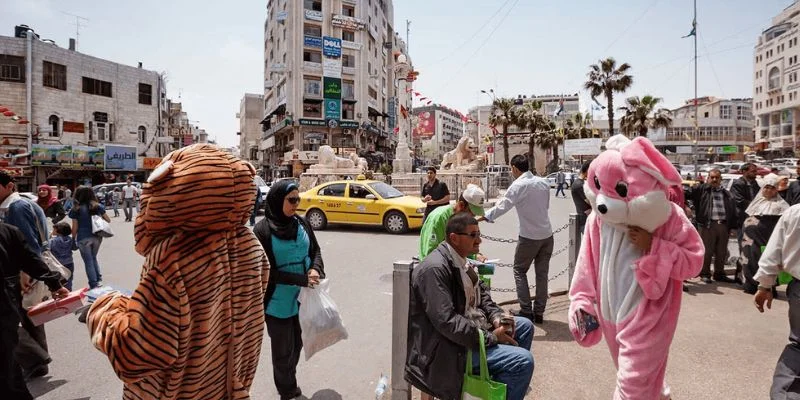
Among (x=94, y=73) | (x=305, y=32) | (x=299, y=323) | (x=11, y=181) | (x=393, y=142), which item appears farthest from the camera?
(x=393, y=142)

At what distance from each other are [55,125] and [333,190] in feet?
89.5

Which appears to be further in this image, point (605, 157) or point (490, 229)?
point (490, 229)

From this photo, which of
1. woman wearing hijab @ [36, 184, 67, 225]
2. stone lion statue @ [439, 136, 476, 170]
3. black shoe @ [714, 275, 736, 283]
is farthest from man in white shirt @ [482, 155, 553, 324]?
stone lion statue @ [439, 136, 476, 170]

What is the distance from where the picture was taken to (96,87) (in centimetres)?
3195

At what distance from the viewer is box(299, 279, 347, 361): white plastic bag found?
3148 mm

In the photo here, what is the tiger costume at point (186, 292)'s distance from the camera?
4.56 ft

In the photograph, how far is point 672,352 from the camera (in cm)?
414

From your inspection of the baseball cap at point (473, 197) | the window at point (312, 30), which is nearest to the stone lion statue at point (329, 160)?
the baseball cap at point (473, 197)

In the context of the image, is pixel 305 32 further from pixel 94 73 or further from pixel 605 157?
pixel 605 157

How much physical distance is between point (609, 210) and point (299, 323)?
2292 mm

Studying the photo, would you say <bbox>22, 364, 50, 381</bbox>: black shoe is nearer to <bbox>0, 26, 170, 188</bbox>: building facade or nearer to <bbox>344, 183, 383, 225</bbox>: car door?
<bbox>344, 183, 383, 225</bbox>: car door

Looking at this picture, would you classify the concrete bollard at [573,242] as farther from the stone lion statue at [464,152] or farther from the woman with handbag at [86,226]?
the stone lion statue at [464,152]

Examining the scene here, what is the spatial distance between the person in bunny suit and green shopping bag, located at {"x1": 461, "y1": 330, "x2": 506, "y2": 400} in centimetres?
68

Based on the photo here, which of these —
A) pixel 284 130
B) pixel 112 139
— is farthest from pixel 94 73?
pixel 284 130
